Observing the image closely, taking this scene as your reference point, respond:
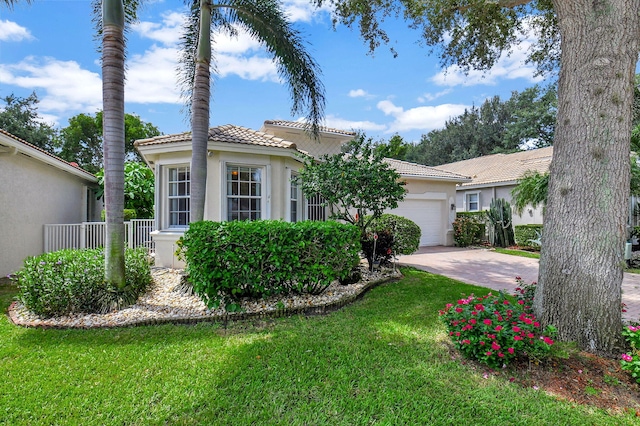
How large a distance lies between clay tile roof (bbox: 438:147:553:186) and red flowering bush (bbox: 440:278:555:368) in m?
14.8

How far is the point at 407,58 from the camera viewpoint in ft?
31.6

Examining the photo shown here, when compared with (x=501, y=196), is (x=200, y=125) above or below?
above

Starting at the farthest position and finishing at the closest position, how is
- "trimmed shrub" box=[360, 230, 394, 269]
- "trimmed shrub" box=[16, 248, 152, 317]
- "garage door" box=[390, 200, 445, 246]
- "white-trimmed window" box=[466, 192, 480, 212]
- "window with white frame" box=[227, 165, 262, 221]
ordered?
"white-trimmed window" box=[466, 192, 480, 212] → "garage door" box=[390, 200, 445, 246] → "trimmed shrub" box=[360, 230, 394, 269] → "window with white frame" box=[227, 165, 262, 221] → "trimmed shrub" box=[16, 248, 152, 317]

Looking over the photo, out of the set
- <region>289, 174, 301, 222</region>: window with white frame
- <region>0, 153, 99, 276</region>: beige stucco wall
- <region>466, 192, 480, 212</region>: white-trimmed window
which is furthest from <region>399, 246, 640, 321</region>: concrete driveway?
<region>0, 153, 99, 276</region>: beige stucco wall

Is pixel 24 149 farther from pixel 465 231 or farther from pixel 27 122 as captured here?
pixel 27 122

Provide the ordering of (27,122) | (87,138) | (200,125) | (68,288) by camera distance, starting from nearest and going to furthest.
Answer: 1. (68,288)
2. (200,125)
3. (27,122)
4. (87,138)

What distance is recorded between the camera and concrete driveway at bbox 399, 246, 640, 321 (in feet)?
25.2

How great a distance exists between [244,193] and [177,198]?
2.04 metres

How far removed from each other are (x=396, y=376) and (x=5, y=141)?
10664 mm

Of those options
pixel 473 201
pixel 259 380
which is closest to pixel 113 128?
pixel 259 380

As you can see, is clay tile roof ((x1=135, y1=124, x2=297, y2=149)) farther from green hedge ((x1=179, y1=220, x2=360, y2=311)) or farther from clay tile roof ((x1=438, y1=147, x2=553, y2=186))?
clay tile roof ((x1=438, y1=147, x2=553, y2=186))

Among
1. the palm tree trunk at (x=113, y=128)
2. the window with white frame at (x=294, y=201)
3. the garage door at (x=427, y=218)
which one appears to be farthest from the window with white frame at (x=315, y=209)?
the palm tree trunk at (x=113, y=128)

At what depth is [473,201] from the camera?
19.0 m

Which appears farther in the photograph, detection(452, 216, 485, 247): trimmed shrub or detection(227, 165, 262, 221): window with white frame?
detection(452, 216, 485, 247): trimmed shrub
